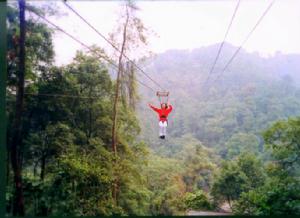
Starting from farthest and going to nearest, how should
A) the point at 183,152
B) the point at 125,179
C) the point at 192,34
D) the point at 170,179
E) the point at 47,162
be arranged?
the point at 192,34, the point at 183,152, the point at 170,179, the point at 125,179, the point at 47,162

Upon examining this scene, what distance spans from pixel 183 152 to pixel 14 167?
7685 mm

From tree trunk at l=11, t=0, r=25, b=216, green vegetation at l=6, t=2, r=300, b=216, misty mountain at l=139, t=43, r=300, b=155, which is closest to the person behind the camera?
tree trunk at l=11, t=0, r=25, b=216

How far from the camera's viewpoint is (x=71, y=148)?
7129 mm

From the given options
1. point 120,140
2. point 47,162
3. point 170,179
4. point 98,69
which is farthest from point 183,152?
point 47,162

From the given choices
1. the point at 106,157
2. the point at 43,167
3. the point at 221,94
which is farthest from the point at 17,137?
the point at 221,94

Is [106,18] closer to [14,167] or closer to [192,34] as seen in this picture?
[14,167]

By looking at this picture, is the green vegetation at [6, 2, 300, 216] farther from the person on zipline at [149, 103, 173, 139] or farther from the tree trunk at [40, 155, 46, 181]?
the person on zipline at [149, 103, 173, 139]

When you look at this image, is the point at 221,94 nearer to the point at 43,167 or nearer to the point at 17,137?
the point at 43,167

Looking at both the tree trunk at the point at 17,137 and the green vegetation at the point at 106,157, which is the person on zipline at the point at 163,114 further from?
the tree trunk at the point at 17,137

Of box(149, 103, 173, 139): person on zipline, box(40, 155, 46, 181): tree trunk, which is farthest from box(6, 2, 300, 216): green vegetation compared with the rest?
box(149, 103, 173, 139): person on zipline

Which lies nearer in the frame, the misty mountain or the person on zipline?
the person on zipline

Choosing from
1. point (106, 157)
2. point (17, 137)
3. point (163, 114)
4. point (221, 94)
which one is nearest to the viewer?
point (17, 137)

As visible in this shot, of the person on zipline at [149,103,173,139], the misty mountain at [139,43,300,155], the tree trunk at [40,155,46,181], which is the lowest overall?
the tree trunk at [40,155,46,181]

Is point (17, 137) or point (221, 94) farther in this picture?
point (221, 94)
